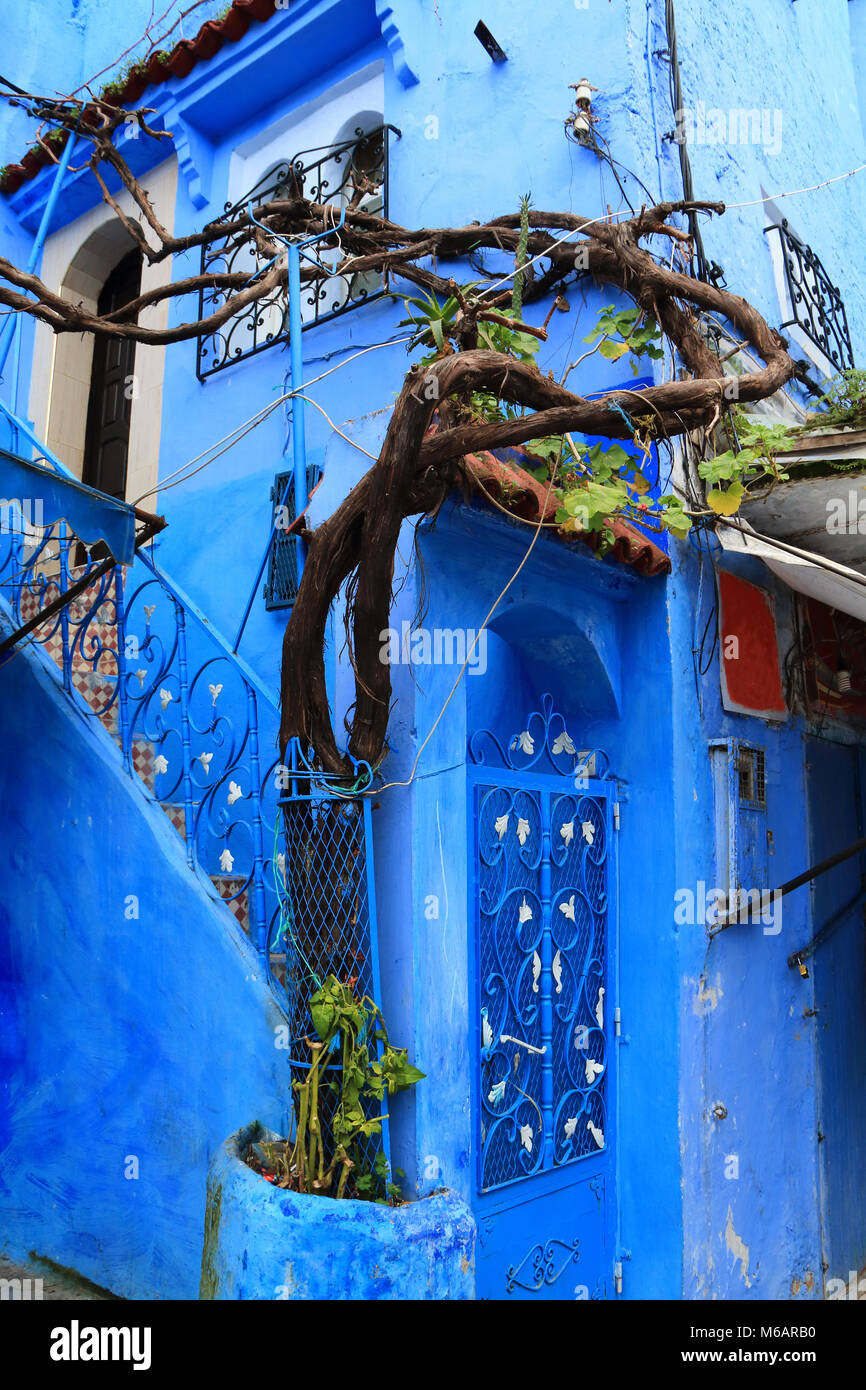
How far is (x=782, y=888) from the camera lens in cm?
549

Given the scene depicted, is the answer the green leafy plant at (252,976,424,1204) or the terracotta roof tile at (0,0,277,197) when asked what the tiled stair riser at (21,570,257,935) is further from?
the terracotta roof tile at (0,0,277,197)

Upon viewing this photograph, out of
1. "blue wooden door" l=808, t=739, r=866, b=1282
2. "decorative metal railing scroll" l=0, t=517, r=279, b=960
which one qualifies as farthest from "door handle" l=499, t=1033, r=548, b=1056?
"blue wooden door" l=808, t=739, r=866, b=1282

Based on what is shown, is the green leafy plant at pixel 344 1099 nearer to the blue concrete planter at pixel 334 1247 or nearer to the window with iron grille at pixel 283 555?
the blue concrete planter at pixel 334 1247

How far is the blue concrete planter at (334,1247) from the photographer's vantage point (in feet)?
10.3

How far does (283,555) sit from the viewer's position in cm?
626

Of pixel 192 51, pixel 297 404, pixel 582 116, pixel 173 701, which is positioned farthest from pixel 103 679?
pixel 192 51

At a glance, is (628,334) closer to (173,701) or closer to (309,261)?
(309,261)

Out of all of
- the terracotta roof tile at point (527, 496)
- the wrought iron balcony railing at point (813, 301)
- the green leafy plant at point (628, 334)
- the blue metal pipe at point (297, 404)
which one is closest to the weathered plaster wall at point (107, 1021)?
the blue metal pipe at point (297, 404)

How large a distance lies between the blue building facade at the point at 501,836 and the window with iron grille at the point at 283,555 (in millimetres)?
186

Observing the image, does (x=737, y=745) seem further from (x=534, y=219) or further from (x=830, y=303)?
(x=830, y=303)

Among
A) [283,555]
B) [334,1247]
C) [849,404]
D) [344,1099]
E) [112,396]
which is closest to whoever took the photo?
[334,1247]

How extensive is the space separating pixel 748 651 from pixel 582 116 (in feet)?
9.75

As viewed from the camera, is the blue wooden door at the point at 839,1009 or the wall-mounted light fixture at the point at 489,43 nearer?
the wall-mounted light fixture at the point at 489,43
